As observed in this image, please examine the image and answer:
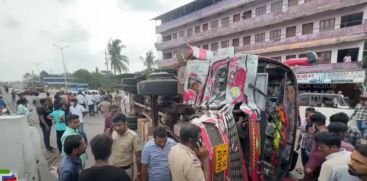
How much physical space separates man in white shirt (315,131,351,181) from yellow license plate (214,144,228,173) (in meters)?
0.99

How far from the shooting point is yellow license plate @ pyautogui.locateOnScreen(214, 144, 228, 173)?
2610mm

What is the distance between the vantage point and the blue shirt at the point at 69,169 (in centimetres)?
226

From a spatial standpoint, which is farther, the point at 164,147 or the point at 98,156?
the point at 164,147

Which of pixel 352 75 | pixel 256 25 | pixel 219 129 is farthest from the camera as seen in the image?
pixel 256 25

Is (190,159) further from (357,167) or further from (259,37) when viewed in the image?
(259,37)

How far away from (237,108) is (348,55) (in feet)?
61.3

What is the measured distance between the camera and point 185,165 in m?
2.12

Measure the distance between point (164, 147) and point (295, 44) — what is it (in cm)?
1959

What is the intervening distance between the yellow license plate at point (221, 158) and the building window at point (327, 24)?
64.4 feet

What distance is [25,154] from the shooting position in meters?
2.93

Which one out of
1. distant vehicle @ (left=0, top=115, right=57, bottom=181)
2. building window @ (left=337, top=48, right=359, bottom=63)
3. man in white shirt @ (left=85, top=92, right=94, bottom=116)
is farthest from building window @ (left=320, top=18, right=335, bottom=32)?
distant vehicle @ (left=0, top=115, right=57, bottom=181)

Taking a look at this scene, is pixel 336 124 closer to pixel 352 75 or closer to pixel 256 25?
pixel 352 75

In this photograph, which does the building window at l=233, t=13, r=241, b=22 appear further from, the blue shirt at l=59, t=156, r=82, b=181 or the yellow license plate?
the blue shirt at l=59, t=156, r=82, b=181

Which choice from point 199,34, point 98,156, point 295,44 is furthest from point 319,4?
point 98,156
